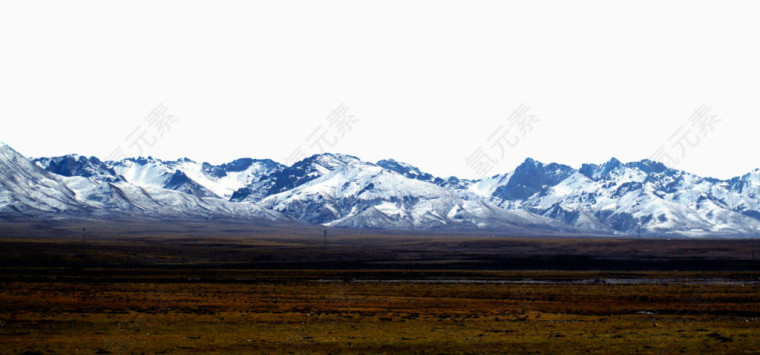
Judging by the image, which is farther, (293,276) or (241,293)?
(293,276)

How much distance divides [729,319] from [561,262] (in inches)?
4174

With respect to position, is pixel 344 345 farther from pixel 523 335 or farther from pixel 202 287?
pixel 202 287

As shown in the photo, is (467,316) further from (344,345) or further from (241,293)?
(241,293)

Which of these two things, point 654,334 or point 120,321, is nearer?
point 654,334

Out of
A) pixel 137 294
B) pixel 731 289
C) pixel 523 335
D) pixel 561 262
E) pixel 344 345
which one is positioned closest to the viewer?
pixel 344 345

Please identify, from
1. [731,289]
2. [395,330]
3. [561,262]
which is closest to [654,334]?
[395,330]

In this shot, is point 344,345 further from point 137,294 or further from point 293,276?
point 293,276

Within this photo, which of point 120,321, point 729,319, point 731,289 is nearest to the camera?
point 120,321

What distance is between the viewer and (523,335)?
44469 millimetres

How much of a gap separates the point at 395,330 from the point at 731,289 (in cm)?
5428

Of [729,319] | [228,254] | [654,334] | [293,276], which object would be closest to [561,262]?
[293,276]

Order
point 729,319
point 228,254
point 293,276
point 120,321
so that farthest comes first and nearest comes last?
point 228,254 < point 293,276 < point 729,319 < point 120,321

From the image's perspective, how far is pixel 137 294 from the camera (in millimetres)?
73562

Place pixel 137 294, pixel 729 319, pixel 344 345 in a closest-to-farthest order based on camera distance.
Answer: pixel 344 345, pixel 729 319, pixel 137 294
